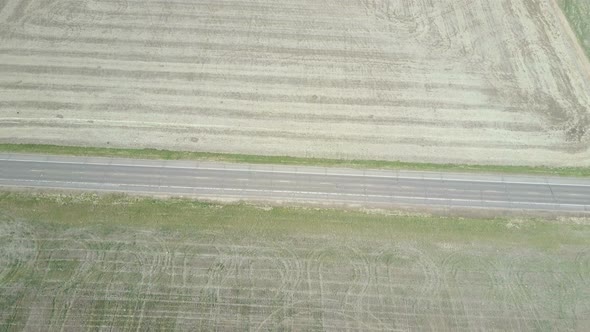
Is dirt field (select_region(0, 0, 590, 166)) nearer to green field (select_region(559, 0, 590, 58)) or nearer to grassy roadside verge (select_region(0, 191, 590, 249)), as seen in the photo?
green field (select_region(559, 0, 590, 58))

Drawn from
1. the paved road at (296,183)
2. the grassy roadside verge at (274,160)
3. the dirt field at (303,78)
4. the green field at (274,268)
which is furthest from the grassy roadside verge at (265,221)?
the dirt field at (303,78)

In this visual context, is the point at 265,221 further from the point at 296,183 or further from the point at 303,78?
the point at 303,78

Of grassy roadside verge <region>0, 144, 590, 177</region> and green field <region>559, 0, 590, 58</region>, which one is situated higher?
green field <region>559, 0, 590, 58</region>

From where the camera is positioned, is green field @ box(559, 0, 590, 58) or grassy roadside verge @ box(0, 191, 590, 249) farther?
green field @ box(559, 0, 590, 58)

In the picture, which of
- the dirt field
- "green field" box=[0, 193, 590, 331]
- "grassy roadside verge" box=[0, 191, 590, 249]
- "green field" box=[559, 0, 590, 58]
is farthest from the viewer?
"green field" box=[559, 0, 590, 58]

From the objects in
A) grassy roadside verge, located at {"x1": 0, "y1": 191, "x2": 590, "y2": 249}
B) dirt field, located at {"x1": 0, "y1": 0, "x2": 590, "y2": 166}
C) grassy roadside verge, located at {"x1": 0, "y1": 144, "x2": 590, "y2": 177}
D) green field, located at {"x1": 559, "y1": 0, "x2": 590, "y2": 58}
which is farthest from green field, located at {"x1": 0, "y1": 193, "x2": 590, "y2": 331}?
green field, located at {"x1": 559, "y1": 0, "x2": 590, "y2": 58}

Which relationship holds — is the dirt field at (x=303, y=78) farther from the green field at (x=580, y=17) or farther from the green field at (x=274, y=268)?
the green field at (x=274, y=268)

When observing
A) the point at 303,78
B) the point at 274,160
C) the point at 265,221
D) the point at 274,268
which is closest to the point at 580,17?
the point at 303,78

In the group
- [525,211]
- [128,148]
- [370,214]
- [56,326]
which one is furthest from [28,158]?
[525,211]
